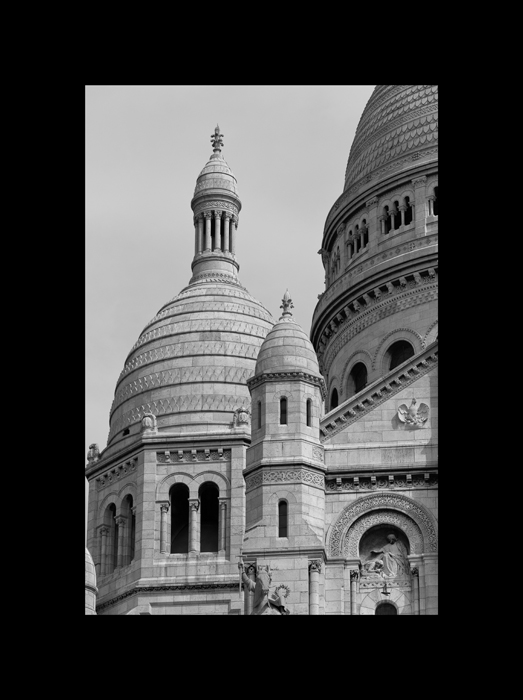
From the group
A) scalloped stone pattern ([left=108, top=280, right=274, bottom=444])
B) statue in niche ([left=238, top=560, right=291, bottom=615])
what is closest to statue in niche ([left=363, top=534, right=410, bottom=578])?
statue in niche ([left=238, top=560, right=291, bottom=615])

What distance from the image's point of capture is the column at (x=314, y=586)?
39.5 metres

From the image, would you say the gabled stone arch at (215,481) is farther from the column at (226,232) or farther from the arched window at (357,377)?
the column at (226,232)

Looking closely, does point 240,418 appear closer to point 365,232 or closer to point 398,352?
point 398,352

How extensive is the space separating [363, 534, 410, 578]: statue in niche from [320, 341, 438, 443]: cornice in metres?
2.81

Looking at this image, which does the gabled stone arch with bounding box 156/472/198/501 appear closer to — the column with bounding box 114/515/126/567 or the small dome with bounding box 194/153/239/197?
the column with bounding box 114/515/126/567

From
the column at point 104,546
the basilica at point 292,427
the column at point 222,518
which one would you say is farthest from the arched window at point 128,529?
the column at point 222,518

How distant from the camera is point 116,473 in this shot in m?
55.9

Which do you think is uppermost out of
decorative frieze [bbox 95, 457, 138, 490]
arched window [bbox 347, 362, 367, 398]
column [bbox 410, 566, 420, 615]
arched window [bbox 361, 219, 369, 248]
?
arched window [bbox 361, 219, 369, 248]

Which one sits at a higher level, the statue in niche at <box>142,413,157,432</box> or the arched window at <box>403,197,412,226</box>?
the arched window at <box>403,197,412,226</box>

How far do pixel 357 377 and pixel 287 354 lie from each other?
1795 cm

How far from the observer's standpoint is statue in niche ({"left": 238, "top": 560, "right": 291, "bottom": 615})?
38.6 meters

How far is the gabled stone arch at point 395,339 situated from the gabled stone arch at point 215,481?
821cm

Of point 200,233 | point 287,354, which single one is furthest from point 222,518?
point 200,233
